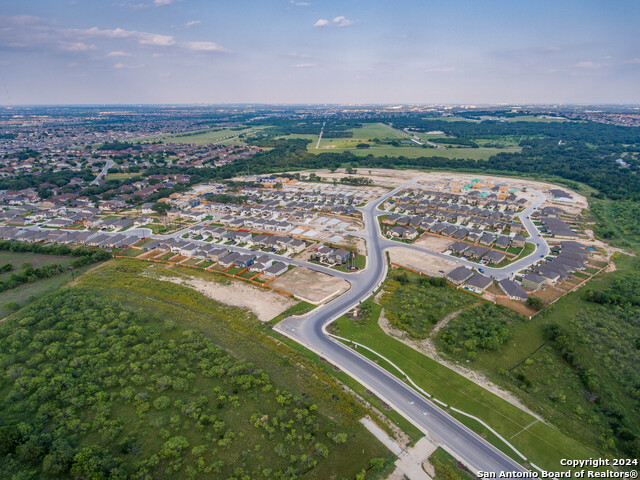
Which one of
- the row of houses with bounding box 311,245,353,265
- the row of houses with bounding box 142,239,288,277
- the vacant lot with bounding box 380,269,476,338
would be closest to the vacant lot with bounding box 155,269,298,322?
the row of houses with bounding box 142,239,288,277

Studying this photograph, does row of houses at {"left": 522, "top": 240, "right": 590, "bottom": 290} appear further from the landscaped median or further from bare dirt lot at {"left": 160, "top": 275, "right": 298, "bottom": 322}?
A: bare dirt lot at {"left": 160, "top": 275, "right": 298, "bottom": 322}

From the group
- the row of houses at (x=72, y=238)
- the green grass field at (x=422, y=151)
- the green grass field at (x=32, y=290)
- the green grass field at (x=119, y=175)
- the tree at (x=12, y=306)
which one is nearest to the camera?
the tree at (x=12, y=306)

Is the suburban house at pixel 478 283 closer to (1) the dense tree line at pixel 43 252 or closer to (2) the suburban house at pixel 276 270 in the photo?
(2) the suburban house at pixel 276 270

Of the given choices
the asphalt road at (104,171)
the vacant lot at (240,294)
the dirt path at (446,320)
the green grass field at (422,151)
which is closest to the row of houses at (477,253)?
the dirt path at (446,320)

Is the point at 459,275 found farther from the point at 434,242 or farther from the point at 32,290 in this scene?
the point at 32,290

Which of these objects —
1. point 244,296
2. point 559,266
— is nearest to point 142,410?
point 244,296
